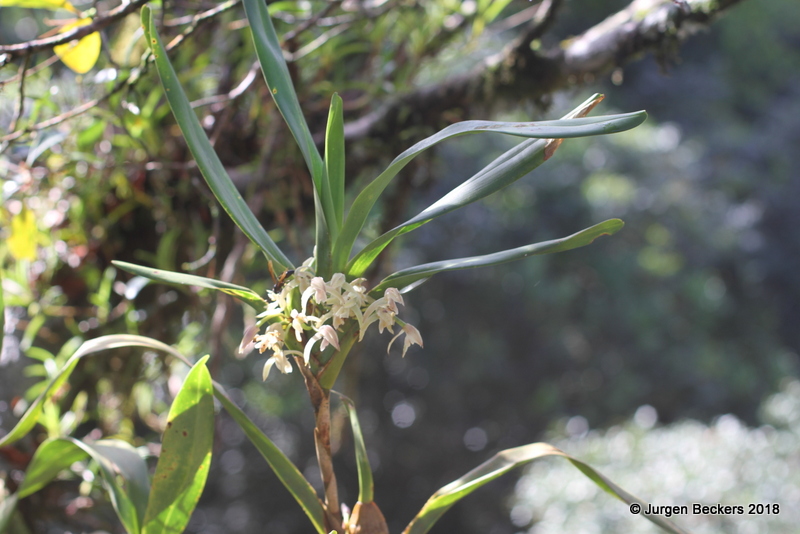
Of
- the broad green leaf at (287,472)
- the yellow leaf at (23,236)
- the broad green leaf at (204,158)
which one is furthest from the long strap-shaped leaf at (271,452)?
the yellow leaf at (23,236)

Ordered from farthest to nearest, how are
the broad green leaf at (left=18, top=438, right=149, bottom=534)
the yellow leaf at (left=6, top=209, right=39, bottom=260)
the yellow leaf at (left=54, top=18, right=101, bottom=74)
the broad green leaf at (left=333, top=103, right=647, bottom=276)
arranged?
the yellow leaf at (left=6, top=209, right=39, bottom=260) → the yellow leaf at (left=54, top=18, right=101, bottom=74) → the broad green leaf at (left=18, top=438, right=149, bottom=534) → the broad green leaf at (left=333, top=103, right=647, bottom=276)

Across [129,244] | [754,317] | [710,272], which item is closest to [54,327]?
[129,244]

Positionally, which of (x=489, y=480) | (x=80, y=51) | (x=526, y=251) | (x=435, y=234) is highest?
(x=80, y=51)

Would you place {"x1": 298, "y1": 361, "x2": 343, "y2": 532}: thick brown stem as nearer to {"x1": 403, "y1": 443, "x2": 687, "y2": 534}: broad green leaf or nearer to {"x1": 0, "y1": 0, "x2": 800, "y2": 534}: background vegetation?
{"x1": 403, "y1": 443, "x2": 687, "y2": 534}: broad green leaf

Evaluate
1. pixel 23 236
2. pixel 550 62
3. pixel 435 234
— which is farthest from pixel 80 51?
pixel 435 234

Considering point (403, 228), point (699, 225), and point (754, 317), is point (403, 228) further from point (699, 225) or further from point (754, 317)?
point (754, 317)

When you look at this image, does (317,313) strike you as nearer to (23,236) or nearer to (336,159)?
(336,159)

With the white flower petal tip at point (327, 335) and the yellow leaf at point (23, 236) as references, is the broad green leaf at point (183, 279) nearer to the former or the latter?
the white flower petal tip at point (327, 335)

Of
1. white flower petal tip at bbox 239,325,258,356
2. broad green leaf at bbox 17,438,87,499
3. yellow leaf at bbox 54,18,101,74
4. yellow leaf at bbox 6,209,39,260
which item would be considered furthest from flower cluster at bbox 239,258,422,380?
yellow leaf at bbox 6,209,39,260
